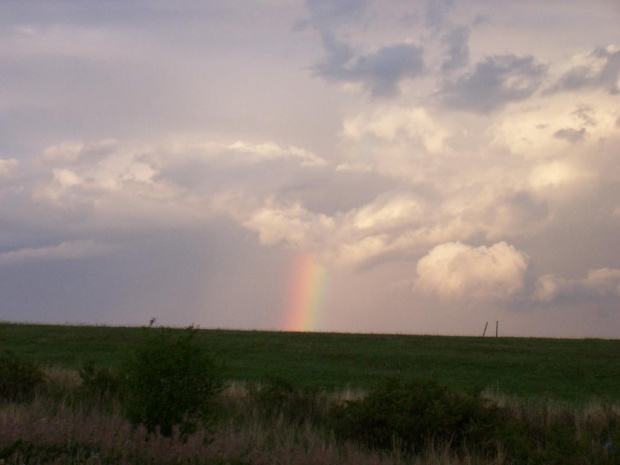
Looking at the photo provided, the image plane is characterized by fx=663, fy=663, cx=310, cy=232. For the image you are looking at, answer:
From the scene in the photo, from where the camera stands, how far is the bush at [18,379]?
56.3ft

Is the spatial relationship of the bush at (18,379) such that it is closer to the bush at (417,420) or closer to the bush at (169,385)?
the bush at (169,385)

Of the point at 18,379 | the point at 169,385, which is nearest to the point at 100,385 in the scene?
the point at 18,379

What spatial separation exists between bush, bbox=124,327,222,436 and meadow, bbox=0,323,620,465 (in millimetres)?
55

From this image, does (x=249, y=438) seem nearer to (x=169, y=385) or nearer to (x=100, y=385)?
(x=169, y=385)

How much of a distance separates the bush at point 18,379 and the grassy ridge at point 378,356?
8936 millimetres

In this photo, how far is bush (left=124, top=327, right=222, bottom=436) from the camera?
1222 cm

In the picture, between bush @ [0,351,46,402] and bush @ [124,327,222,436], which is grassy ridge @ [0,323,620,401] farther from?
bush @ [124,327,222,436]

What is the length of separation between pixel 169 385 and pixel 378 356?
2890 cm

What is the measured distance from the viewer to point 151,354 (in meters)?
12.5

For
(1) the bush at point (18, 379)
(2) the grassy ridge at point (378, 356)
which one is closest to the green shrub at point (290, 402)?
(1) the bush at point (18, 379)

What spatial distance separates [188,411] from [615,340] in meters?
49.8

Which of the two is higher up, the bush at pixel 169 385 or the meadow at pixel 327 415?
the bush at pixel 169 385

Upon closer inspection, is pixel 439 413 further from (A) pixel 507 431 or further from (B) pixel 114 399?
(B) pixel 114 399

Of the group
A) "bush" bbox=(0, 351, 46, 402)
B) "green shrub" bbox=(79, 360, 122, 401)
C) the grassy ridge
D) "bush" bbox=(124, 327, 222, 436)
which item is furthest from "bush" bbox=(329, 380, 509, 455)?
the grassy ridge
